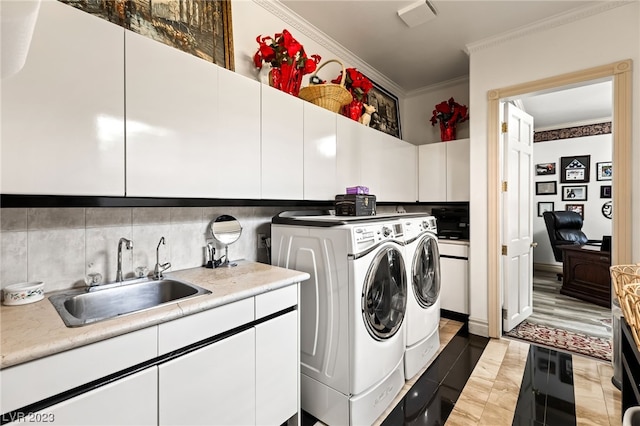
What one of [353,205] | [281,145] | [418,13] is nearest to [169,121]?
[281,145]

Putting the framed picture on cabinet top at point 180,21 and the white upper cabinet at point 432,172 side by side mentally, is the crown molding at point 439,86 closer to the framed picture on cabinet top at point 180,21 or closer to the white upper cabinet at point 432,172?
the white upper cabinet at point 432,172

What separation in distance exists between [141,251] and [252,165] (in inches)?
30.5

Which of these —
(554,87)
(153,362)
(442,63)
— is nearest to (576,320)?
(554,87)

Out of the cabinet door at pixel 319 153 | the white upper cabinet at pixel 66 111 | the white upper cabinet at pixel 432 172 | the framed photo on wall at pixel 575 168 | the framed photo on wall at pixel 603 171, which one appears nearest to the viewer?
the white upper cabinet at pixel 66 111

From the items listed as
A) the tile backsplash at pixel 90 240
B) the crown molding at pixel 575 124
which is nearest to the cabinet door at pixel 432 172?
the tile backsplash at pixel 90 240

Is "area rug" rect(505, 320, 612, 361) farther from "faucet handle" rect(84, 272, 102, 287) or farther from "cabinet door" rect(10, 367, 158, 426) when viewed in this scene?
"faucet handle" rect(84, 272, 102, 287)

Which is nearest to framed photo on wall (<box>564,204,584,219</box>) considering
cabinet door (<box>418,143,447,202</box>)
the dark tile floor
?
cabinet door (<box>418,143,447,202</box>)

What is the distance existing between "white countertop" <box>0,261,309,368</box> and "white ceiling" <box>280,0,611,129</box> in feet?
7.20

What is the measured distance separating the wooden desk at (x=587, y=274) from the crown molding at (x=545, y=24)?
293 centimetres

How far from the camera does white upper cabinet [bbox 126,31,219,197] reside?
4.18 ft

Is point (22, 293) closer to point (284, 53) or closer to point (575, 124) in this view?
point (284, 53)

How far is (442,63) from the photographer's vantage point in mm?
3223

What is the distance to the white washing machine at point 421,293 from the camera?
212 centimetres

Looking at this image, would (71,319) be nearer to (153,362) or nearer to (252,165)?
(153,362)
